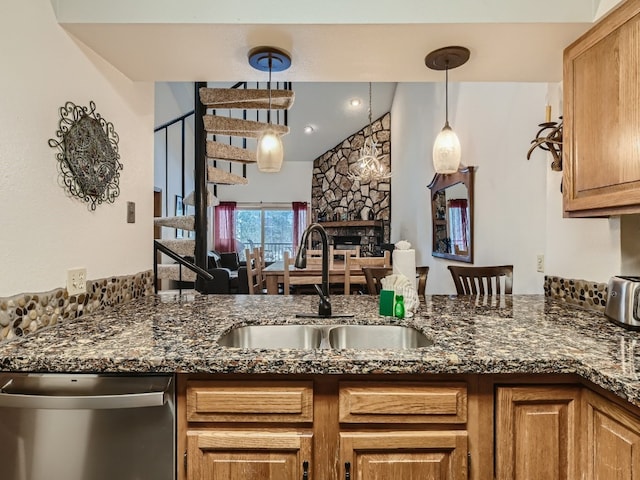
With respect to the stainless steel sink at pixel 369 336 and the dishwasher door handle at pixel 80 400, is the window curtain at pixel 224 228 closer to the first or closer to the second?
the stainless steel sink at pixel 369 336

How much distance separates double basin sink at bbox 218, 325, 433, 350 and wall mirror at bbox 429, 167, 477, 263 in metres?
2.59

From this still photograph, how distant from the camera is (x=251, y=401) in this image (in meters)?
1.07

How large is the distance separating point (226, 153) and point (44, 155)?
A: 7.25 ft

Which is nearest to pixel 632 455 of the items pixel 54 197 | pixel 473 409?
pixel 473 409

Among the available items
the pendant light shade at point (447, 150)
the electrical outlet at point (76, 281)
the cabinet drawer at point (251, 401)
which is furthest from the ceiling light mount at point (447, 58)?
the electrical outlet at point (76, 281)

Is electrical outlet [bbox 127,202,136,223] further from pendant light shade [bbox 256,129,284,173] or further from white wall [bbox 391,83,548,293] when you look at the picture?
white wall [bbox 391,83,548,293]

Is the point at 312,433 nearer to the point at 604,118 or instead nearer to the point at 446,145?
the point at 604,118

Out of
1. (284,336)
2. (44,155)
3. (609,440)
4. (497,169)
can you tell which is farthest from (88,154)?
(497,169)

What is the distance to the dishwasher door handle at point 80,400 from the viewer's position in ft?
3.37

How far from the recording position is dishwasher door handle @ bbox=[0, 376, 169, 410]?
103 centimetres

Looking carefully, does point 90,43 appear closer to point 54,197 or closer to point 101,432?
point 54,197

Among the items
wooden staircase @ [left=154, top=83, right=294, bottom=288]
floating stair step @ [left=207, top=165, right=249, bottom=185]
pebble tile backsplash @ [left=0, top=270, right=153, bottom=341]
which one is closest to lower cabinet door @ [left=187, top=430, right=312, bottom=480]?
pebble tile backsplash @ [left=0, top=270, right=153, bottom=341]

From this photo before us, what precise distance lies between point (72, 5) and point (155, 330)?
1.22 meters

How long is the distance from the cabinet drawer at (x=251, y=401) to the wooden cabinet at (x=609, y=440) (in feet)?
2.50
